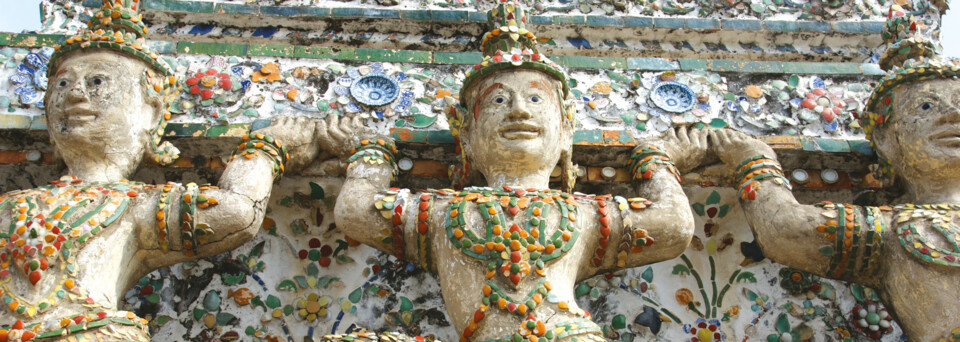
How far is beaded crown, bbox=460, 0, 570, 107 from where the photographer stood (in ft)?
18.0

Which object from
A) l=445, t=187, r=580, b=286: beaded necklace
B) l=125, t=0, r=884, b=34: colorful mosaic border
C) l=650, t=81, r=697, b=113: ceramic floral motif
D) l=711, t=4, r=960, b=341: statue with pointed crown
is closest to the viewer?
l=445, t=187, r=580, b=286: beaded necklace

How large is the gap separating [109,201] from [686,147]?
113 inches

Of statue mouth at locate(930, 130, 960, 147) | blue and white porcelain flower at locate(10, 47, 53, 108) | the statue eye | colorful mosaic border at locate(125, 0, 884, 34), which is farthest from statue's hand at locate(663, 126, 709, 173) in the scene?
blue and white porcelain flower at locate(10, 47, 53, 108)

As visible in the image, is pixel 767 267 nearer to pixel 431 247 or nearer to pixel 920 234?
pixel 920 234

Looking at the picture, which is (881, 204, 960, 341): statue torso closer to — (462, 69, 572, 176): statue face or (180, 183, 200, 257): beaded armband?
(462, 69, 572, 176): statue face

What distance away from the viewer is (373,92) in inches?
236

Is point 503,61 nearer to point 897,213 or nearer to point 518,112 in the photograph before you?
point 518,112

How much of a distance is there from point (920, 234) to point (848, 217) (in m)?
0.33

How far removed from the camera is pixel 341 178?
5.68m

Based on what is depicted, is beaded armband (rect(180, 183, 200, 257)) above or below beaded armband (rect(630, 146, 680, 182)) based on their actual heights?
below

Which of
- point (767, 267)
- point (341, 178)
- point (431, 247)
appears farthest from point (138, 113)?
point (767, 267)

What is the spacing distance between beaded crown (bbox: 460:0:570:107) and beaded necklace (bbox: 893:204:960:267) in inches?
69.5

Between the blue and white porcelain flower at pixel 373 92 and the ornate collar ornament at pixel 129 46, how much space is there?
900mm

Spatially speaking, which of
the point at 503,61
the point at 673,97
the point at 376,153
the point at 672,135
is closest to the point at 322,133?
the point at 376,153
